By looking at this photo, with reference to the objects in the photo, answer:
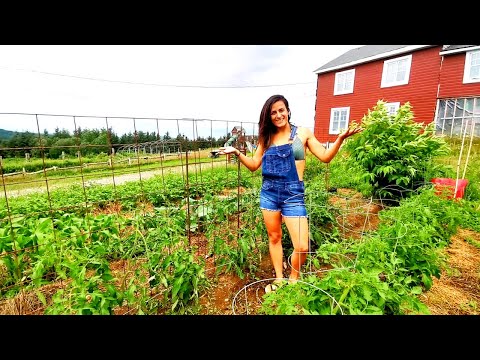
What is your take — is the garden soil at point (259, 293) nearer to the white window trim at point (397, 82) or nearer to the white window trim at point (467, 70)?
the white window trim at point (467, 70)

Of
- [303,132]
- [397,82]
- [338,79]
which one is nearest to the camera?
[303,132]

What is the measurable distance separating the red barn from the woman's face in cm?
942

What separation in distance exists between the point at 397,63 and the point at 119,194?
13.3m

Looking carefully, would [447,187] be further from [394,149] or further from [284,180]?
[284,180]

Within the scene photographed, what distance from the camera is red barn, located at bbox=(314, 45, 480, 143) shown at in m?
9.62

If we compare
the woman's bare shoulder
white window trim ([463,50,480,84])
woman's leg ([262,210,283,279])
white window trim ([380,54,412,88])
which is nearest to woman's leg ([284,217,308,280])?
woman's leg ([262,210,283,279])

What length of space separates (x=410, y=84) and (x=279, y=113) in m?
12.6

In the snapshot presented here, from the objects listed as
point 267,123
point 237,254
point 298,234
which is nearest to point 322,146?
point 267,123

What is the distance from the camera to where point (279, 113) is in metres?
1.76
